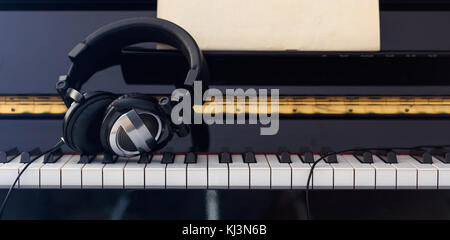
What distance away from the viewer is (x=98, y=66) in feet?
A: 3.57

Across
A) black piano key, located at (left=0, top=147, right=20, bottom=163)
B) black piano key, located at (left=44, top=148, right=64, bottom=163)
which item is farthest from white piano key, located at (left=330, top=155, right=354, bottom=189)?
black piano key, located at (left=0, top=147, right=20, bottom=163)

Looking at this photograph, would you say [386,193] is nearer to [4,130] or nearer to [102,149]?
[102,149]

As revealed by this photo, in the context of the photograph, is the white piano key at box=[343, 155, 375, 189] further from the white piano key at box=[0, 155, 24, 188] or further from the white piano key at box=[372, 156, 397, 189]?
the white piano key at box=[0, 155, 24, 188]

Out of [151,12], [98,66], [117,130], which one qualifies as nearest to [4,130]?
[98,66]

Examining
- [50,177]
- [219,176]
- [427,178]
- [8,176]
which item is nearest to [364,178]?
[427,178]

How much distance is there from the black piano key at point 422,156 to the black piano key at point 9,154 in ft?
3.76

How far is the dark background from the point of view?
1.02 metres

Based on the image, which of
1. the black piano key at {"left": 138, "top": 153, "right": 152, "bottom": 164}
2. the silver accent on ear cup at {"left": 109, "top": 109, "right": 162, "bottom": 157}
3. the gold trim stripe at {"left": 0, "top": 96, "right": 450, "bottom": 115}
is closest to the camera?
the silver accent on ear cup at {"left": 109, "top": 109, "right": 162, "bottom": 157}

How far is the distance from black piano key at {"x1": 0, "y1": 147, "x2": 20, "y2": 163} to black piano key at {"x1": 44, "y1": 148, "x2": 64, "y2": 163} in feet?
0.36

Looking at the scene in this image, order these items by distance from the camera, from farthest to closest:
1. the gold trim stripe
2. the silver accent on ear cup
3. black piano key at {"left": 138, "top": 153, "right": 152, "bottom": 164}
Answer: the gold trim stripe, black piano key at {"left": 138, "top": 153, "right": 152, "bottom": 164}, the silver accent on ear cup

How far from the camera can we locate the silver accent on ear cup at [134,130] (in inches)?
34.4

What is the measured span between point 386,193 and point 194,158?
0.56 meters

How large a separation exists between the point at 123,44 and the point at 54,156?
388 millimetres
